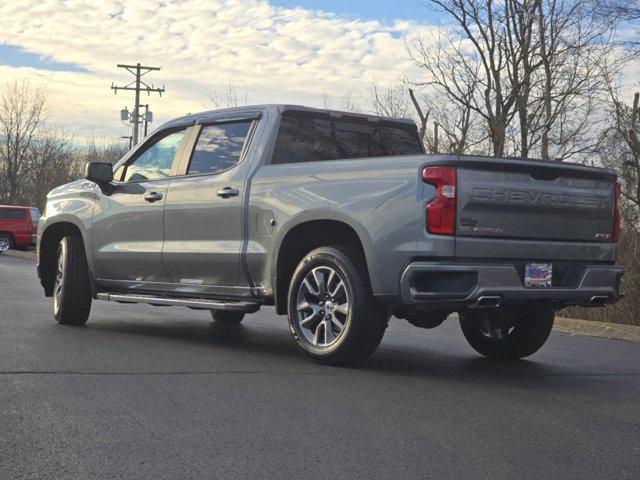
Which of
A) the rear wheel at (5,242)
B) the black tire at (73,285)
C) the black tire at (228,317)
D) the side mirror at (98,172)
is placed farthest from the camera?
the rear wheel at (5,242)

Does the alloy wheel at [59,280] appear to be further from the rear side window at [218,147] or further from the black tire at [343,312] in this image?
the black tire at [343,312]

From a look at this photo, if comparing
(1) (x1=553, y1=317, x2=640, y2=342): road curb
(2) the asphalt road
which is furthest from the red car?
(2) the asphalt road

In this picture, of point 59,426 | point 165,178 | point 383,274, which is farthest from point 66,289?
point 59,426

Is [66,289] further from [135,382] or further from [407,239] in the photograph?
[407,239]

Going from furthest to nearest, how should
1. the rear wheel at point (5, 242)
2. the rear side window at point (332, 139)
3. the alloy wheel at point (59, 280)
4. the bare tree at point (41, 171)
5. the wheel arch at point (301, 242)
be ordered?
the bare tree at point (41, 171) → the rear wheel at point (5, 242) → the alloy wheel at point (59, 280) → the rear side window at point (332, 139) → the wheel arch at point (301, 242)

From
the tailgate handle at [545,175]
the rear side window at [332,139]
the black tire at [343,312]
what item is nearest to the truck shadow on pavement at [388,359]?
the black tire at [343,312]

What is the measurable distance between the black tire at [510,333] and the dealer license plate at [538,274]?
2.66ft

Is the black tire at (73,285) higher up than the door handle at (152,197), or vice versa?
the door handle at (152,197)

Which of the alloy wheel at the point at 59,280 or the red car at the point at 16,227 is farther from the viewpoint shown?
the red car at the point at 16,227

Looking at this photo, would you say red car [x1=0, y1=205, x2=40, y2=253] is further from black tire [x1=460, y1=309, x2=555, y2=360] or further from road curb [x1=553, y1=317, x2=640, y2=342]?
black tire [x1=460, y1=309, x2=555, y2=360]

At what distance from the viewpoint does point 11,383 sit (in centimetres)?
564

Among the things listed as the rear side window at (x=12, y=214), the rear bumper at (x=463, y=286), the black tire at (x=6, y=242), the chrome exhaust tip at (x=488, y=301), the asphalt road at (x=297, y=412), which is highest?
the rear bumper at (x=463, y=286)

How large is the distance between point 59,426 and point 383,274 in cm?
237

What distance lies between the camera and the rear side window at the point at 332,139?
7520 millimetres
